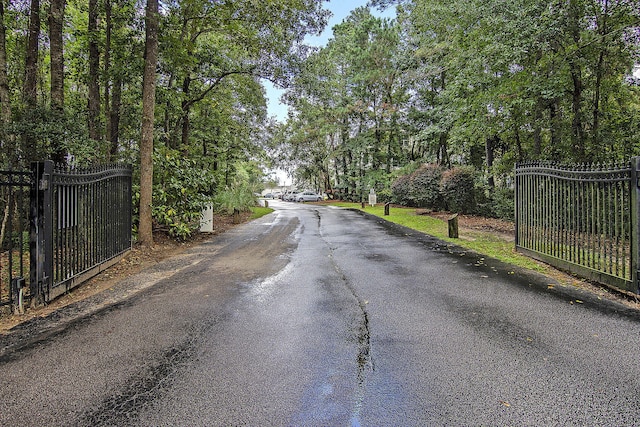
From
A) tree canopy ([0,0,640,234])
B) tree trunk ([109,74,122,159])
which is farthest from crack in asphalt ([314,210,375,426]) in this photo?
tree trunk ([109,74,122,159])

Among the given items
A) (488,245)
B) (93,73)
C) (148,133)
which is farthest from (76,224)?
(488,245)

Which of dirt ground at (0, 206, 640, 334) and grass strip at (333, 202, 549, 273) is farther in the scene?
grass strip at (333, 202, 549, 273)

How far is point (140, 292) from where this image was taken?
482 centimetres

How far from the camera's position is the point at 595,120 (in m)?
10.8

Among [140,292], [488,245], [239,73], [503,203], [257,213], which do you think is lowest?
[140,292]

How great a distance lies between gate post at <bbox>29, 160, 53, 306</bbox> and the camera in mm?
4051

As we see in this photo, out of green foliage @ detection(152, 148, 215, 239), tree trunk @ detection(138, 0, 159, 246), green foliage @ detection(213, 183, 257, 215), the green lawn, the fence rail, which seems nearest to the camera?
the fence rail

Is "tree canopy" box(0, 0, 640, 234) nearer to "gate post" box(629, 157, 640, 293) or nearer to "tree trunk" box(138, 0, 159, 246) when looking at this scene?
"tree trunk" box(138, 0, 159, 246)

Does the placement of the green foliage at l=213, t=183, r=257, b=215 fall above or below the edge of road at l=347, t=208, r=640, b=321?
above

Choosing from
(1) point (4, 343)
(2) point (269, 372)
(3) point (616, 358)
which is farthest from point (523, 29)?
(1) point (4, 343)

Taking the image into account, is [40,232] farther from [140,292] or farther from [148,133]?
[148,133]

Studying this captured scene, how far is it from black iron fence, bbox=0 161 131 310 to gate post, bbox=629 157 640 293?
7156 millimetres

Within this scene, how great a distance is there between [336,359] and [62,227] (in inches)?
161

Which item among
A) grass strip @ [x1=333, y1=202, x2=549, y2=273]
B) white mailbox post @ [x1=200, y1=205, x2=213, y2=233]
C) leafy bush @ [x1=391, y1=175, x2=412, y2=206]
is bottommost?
grass strip @ [x1=333, y1=202, x2=549, y2=273]
